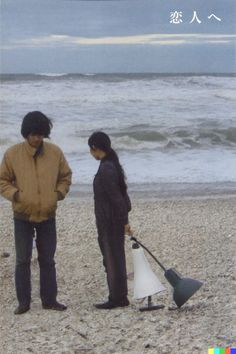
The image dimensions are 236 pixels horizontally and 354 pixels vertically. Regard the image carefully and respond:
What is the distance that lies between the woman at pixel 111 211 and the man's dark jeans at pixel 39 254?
0.30m

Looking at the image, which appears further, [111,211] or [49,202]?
[111,211]

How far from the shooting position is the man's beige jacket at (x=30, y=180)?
4.52m

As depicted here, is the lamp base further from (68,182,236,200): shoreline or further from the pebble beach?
(68,182,236,200): shoreline

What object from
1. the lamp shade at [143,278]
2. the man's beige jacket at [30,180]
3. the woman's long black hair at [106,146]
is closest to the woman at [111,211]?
the woman's long black hair at [106,146]

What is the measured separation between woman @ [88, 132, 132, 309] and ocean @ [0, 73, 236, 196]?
6300 mm

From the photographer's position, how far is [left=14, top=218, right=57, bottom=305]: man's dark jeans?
4.63 metres

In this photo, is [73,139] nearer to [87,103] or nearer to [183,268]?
[87,103]


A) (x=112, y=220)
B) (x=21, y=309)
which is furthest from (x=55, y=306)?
(x=112, y=220)

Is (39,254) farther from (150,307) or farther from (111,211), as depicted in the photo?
(150,307)

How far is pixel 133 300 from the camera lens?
5.06m

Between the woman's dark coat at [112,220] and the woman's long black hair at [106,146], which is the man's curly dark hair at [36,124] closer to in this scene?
the woman's long black hair at [106,146]

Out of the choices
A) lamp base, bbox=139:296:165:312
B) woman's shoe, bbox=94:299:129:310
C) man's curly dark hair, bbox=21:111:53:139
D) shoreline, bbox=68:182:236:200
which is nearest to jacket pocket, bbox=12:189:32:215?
man's curly dark hair, bbox=21:111:53:139

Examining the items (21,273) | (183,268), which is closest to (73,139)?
(183,268)

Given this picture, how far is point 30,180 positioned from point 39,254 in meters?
0.52
